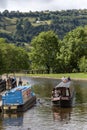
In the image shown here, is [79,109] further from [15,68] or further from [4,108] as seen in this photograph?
[15,68]

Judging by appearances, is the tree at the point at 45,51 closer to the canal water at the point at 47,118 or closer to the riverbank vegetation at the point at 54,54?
the riverbank vegetation at the point at 54,54

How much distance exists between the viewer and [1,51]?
547ft

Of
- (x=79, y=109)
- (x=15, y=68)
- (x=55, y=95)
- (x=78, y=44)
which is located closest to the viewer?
(x=79, y=109)

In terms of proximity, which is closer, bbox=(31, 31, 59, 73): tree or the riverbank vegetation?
the riverbank vegetation

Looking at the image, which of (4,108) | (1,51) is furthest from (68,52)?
(4,108)

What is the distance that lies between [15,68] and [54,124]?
134081 millimetres

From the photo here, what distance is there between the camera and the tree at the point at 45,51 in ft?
561

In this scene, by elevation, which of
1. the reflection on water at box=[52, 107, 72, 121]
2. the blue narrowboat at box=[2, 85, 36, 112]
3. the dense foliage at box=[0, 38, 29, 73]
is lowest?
the dense foliage at box=[0, 38, 29, 73]

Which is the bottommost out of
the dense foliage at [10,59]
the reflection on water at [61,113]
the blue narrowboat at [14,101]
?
the dense foliage at [10,59]

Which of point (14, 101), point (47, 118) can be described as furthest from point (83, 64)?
point (47, 118)

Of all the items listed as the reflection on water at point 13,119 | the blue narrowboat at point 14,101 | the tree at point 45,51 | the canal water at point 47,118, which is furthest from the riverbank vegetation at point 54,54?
the reflection on water at point 13,119

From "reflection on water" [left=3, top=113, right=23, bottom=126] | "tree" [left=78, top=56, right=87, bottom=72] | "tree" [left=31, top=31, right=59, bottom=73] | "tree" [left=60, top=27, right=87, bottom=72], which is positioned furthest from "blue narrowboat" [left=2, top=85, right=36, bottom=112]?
"tree" [left=31, top=31, right=59, bottom=73]

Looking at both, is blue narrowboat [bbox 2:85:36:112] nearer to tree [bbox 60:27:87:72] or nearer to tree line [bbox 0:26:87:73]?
tree line [bbox 0:26:87:73]

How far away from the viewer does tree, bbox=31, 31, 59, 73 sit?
171125 millimetres
